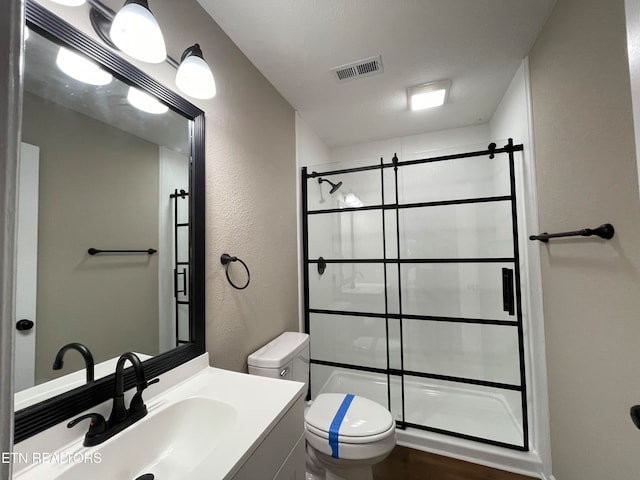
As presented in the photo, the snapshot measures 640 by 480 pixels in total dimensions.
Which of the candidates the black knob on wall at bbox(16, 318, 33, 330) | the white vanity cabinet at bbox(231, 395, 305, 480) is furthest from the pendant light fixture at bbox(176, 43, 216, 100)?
the white vanity cabinet at bbox(231, 395, 305, 480)

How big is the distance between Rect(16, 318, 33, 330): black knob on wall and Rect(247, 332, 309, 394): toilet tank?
914mm

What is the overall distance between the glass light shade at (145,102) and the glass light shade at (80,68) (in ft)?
0.26

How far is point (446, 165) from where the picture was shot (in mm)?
2039

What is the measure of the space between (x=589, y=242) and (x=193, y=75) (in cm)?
169

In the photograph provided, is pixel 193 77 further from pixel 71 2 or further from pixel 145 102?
pixel 71 2

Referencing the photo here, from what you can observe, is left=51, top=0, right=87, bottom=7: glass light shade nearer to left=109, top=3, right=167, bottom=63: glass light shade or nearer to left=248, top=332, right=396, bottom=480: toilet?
left=109, top=3, right=167, bottom=63: glass light shade

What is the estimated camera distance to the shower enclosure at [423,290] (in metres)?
1.79

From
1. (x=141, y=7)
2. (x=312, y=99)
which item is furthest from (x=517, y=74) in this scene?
(x=141, y=7)

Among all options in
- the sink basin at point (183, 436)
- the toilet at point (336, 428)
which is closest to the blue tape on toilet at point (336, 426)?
the toilet at point (336, 428)

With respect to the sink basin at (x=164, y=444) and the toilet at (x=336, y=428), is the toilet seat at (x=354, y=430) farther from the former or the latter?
the sink basin at (x=164, y=444)

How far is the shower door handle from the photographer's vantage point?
171cm

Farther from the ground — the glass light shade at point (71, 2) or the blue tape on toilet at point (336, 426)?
the glass light shade at point (71, 2)

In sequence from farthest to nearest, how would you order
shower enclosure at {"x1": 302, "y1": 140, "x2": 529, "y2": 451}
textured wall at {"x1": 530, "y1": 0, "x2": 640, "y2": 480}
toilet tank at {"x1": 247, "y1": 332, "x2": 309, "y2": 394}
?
shower enclosure at {"x1": 302, "y1": 140, "x2": 529, "y2": 451}
toilet tank at {"x1": 247, "y1": 332, "x2": 309, "y2": 394}
textured wall at {"x1": 530, "y1": 0, "x2": 640, "y2": 480}

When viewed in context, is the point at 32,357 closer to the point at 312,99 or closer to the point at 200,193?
the point at 200,193
